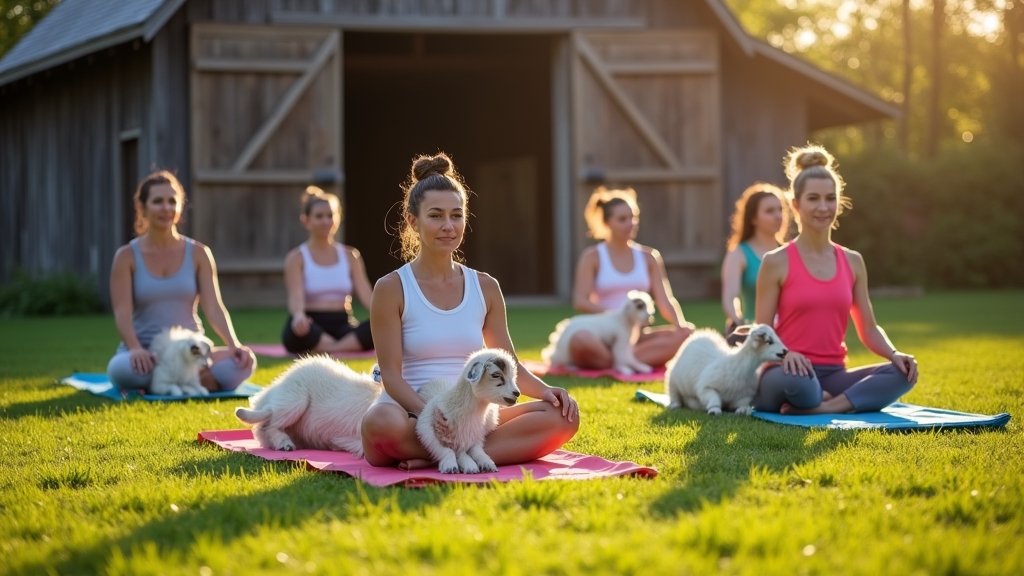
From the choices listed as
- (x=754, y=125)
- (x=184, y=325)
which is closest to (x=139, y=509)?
(x=184, y=325)

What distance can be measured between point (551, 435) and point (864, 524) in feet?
5.65

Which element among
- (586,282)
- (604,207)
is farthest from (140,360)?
(604,207)

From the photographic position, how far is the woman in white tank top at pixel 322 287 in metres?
10.7

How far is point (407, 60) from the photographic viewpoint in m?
21.7

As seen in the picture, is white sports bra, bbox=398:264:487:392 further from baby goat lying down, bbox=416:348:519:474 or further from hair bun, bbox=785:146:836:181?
hair bun, bbox=785:146:836:181

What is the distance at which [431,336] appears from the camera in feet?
17.7

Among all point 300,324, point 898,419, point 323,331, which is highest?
point 300,324

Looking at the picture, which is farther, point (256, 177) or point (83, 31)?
point (83, 31)

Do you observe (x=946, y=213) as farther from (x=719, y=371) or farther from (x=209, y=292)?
(x=209, y=292)

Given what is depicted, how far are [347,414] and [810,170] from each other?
9.98 feet

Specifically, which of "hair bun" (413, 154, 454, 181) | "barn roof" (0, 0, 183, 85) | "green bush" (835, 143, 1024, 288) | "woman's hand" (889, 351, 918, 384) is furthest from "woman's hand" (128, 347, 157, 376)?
"green bush" (835, 143, 1024, 288)

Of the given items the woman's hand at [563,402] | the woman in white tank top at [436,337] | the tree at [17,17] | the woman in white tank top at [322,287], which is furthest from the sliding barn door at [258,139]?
the tree at [17,17]

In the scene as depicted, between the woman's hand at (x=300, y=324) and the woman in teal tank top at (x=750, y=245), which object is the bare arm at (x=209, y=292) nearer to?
the woman's hand at (x=300, y=324)

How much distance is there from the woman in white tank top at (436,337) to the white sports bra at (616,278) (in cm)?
482
